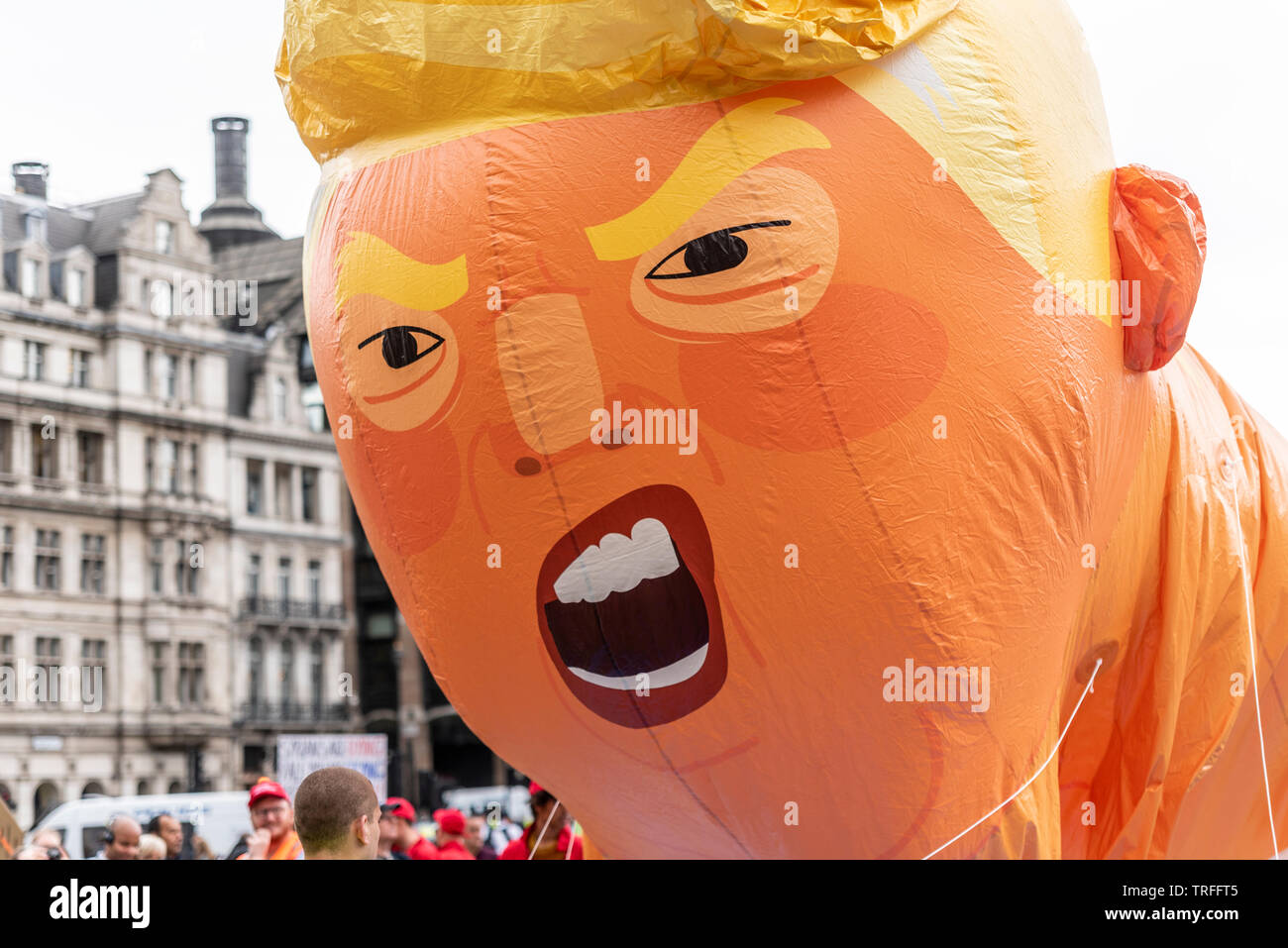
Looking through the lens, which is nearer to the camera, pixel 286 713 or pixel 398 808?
pixel 398 808

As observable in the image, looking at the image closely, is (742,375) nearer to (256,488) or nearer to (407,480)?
(407,480)

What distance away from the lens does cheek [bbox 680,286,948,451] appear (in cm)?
359

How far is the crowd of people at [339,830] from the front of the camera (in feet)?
13.6

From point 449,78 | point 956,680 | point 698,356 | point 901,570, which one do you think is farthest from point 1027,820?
point 449,78

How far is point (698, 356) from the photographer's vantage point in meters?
3.60

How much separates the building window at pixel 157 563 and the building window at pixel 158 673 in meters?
1.28

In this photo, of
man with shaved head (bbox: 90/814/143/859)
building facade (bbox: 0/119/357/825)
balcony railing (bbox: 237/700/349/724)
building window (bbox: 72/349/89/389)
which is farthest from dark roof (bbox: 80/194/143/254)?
man with shaved head (bbox: 90/814/143/859)

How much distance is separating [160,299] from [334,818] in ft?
116

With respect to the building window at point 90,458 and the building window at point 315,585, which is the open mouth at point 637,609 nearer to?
the building window at point 90,458

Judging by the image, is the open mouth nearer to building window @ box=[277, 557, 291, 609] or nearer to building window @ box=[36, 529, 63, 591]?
building window @ box=[36, 529, 63, 591]

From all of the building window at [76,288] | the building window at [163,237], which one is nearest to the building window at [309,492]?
the building window at [163,237]

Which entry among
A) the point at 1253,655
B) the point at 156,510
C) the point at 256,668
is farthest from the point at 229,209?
the point at 1253,655

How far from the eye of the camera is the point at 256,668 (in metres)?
40.4

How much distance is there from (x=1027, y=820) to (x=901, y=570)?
817 millimetres
